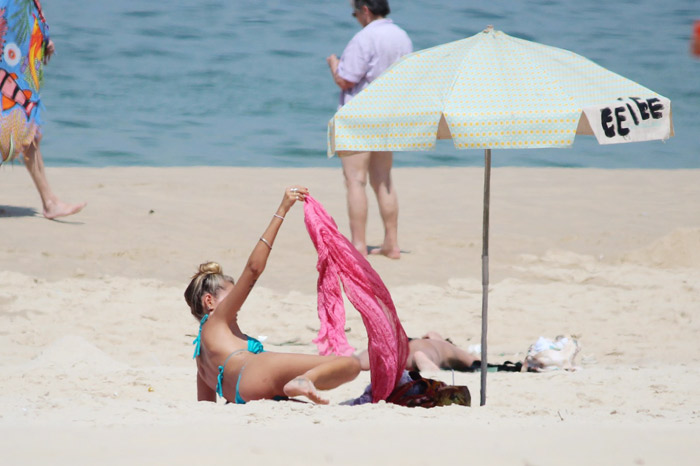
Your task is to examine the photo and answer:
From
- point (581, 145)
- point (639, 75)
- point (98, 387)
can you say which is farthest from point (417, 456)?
point (639, 75)

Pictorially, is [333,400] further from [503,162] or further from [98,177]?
[503,162]

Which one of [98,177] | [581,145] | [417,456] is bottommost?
[581,145]

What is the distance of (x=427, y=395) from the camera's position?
379cm

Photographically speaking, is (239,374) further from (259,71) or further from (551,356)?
(259,71)

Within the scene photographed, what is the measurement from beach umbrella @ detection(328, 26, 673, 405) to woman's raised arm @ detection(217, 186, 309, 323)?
0.27 metres

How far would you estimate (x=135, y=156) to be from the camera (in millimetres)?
15047

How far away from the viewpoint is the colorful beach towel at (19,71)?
664cm

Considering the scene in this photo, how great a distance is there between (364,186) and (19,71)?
270cm

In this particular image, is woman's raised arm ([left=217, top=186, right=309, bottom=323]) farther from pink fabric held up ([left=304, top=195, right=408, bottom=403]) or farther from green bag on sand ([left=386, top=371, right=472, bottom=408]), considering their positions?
green bag on sand ([left=386, top=371, right=472, bottom=408])

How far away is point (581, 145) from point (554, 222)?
335 inches

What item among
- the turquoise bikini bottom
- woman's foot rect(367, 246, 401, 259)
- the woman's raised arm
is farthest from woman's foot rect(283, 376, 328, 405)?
woman's foot rect(367, 246, 401, 259)

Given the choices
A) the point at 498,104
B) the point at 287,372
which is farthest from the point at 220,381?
the point at 498,104

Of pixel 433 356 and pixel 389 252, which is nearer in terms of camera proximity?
pixel 433 356

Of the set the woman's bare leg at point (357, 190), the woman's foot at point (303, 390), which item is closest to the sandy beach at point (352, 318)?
the woman's foot at point (303, 390)
